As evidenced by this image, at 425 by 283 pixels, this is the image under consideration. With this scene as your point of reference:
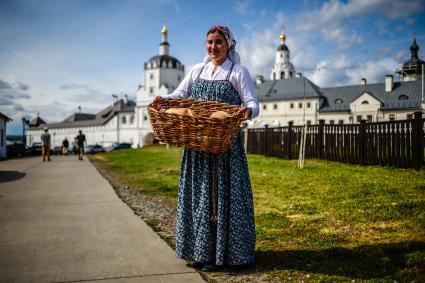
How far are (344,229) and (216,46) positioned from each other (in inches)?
107

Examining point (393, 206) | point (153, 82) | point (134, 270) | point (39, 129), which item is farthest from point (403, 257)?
point (39, 129)

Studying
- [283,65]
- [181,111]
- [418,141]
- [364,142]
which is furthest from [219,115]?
[283,65]

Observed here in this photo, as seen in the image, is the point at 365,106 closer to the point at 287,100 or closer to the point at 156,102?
the point at 287,100

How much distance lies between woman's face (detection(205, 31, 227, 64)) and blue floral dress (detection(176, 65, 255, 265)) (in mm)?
222

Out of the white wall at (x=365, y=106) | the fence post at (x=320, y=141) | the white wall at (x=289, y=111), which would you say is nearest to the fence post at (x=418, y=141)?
the fence post at (x=320, y=141)

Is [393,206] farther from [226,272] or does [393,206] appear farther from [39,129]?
[39,129]

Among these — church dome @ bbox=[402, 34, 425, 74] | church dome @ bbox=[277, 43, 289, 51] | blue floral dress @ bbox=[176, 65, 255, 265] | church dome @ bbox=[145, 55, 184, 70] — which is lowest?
blue floral dress @ bbox=[176, 65, 255, 265]

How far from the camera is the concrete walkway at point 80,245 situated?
10.3 feet

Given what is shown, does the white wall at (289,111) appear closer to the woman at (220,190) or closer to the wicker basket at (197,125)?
the woman at (220,190)

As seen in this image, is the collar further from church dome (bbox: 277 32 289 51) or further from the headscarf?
church dome (bbox: 277 32 289 51)

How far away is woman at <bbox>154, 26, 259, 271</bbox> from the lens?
332cm

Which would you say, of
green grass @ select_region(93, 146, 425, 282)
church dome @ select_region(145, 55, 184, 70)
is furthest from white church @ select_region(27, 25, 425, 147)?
green grass @ select_region(93, 146, 425, 282)

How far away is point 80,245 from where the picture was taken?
13.1ft

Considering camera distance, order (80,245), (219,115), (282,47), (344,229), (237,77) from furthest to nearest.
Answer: (282,47) < (344,229) < (80,245) < (237,77) < (219,115)
